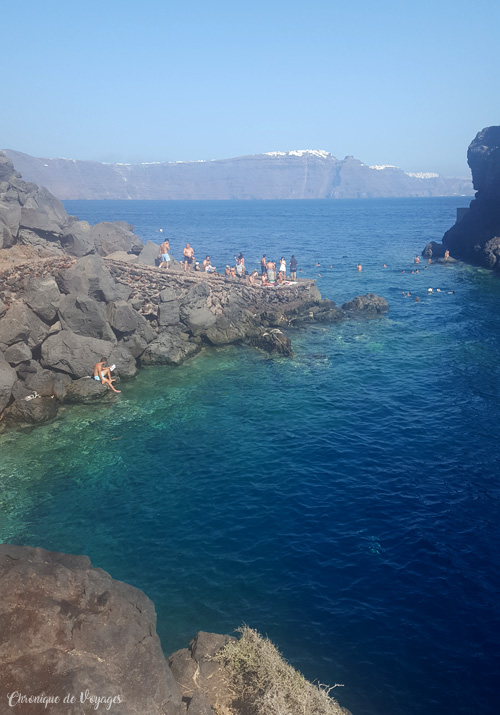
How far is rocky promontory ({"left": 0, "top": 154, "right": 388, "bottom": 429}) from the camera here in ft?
86.0

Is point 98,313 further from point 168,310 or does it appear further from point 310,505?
point 310,505

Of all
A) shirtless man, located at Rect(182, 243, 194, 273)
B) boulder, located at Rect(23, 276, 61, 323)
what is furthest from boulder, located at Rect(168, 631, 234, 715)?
shirtless man, located at Rect(182, 243, 194, 273)

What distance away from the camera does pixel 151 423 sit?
24328mm

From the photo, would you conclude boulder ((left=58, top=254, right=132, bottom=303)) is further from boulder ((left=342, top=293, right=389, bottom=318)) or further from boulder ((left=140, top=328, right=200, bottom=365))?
boulder ((left=342, top=293, right=389, bottom=318))

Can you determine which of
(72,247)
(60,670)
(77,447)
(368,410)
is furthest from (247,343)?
(60,670)

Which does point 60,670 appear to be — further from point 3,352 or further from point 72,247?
point 72,247

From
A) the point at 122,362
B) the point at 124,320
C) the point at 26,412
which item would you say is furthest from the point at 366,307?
the point at 26,412

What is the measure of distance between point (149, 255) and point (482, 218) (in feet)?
152

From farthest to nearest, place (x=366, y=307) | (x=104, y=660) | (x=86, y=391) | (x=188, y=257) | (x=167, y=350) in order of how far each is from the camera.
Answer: (x=188, y=257)
(x=366, y=307)
(x=167, y=350)
(x=86, y=391)
(x=104, y=660)

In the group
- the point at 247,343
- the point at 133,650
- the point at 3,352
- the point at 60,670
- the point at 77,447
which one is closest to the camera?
the point at 60,670

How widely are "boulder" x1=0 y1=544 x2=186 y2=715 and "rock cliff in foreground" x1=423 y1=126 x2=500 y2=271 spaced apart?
202ft

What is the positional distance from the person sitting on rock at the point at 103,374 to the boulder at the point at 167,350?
3.75 metres

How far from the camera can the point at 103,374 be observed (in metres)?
27.6

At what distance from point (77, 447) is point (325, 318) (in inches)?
1001
